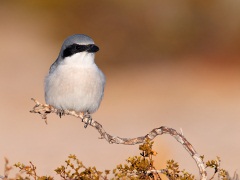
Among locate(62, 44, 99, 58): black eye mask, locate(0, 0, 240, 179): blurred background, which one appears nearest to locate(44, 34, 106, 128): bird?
locate(62, 44, 99, 58): black eye mask

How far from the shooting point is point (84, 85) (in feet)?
22.5

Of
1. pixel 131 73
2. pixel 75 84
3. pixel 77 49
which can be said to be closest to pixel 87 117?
pixel 75 84

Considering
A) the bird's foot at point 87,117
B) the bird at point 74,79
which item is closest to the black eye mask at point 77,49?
the bird at point 74,79

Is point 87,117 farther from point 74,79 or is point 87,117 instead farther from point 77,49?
point 77,49

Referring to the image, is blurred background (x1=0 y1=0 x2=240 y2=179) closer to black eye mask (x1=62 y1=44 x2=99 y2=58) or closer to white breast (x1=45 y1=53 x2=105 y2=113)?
white breast (x1=45 y1=53 x2=105 y2=113)

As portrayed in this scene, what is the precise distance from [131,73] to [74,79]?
9.90 meters

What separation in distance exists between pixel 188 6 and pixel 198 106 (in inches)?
139

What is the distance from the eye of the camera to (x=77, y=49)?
6793 millimetres

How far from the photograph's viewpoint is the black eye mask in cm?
673

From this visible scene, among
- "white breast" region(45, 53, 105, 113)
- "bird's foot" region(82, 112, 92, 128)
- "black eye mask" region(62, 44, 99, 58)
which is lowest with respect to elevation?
"bird's foot" region(82, 112, 92, 128)

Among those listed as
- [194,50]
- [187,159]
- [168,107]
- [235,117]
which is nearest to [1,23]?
[194,50]

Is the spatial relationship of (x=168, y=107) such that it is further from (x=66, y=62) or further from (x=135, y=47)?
(x=66, y=62)

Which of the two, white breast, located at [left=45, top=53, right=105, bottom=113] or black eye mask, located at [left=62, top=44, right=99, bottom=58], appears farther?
white breast, located at [left=45, top=53, right=105, bottom=113]

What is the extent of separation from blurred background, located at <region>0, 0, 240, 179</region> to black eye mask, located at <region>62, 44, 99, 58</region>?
14.1 feet
